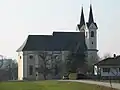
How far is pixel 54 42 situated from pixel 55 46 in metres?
1.17

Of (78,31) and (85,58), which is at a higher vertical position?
(78,31)

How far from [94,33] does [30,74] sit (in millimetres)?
20999

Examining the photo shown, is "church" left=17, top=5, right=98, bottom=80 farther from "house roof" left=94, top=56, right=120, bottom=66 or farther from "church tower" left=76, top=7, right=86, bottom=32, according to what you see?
"house roof" left=94, top=56, right=120, bottom=66

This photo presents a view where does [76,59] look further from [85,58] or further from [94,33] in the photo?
[94,33]

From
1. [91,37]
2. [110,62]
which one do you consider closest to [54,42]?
[91,37]

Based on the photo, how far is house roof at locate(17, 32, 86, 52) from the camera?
111375mm

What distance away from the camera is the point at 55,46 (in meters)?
113

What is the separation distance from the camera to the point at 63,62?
351 feet

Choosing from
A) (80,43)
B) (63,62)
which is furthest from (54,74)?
(80,43)

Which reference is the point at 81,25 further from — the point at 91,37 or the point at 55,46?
the point at 55,46

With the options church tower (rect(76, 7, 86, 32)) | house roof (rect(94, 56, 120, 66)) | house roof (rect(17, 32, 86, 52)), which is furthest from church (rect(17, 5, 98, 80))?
house roof (rect(94, 56, 120, 66))

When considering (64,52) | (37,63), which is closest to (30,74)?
(37,63)

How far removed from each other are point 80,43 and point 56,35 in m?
7.76

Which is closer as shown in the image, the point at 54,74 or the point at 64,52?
the point at 54,74
